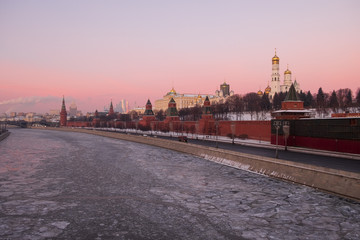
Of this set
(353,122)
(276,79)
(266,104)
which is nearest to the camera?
(353,122)

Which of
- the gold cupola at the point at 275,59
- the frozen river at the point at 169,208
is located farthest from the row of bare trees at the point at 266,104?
the frozen river at the point at 169,208

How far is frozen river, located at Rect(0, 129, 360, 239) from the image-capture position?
9.82 meters

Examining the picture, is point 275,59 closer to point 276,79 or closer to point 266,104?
point 276,79

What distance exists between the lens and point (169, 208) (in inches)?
496

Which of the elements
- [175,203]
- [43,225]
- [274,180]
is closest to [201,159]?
[274,180]

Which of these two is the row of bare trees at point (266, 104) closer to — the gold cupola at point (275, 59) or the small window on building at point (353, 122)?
the gold cupola at point (275, 59)

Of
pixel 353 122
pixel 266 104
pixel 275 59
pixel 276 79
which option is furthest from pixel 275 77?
pixel 353 122

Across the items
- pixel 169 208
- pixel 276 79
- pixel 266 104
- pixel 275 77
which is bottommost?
pixel 169 208

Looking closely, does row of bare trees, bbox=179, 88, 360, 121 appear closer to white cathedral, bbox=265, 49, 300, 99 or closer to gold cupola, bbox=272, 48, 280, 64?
white cathedral, bbox=265, 49, 300, 99

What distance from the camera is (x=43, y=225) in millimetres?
10320

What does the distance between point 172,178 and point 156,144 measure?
2353 cm

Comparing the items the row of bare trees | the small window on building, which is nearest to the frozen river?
the small window on building

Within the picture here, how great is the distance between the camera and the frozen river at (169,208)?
9.82 meters

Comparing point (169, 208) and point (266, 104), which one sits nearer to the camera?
point (169, 208)
